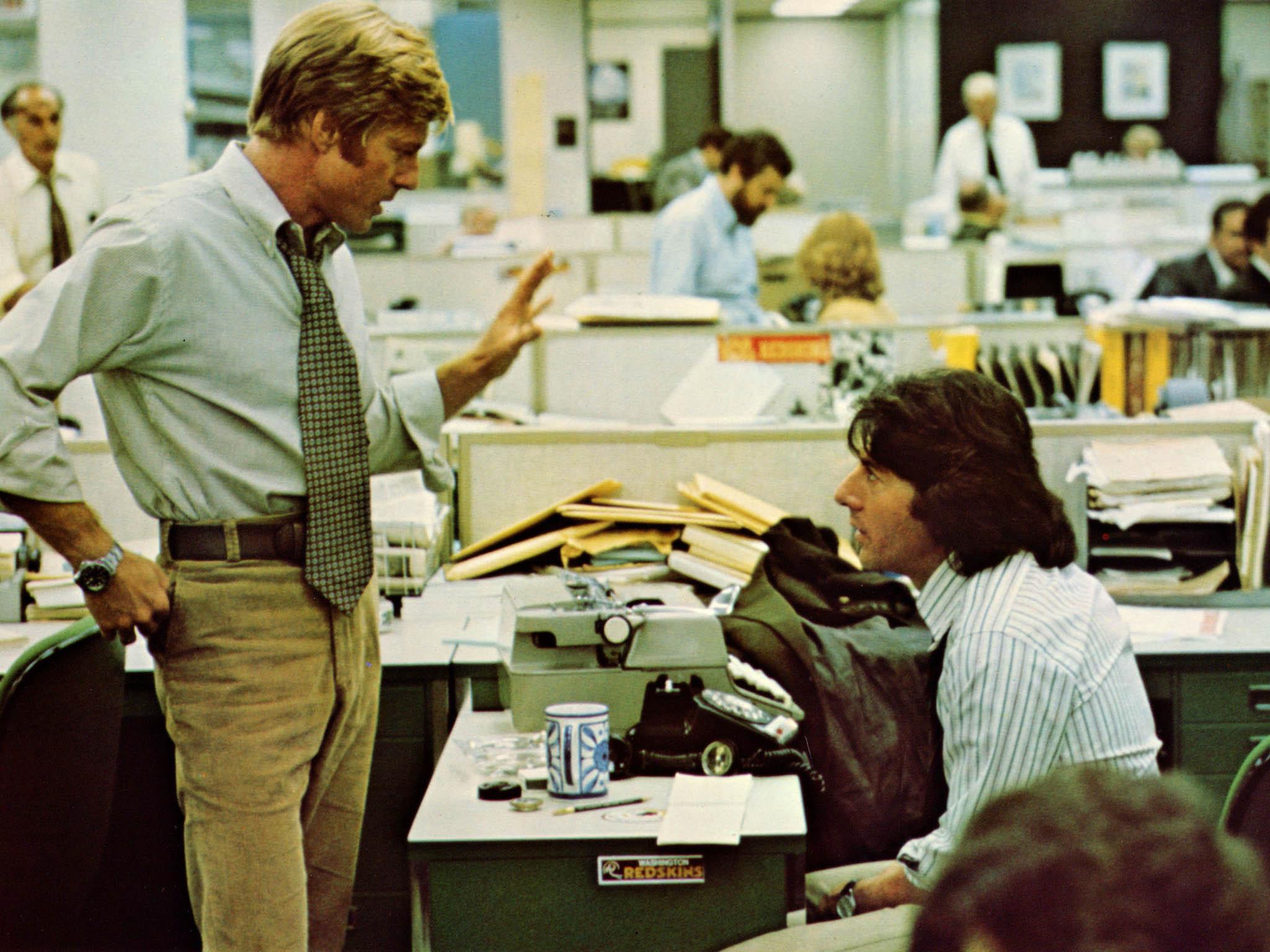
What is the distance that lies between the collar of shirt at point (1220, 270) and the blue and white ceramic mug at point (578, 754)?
16.8 feet

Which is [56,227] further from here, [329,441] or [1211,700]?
[1211,700]

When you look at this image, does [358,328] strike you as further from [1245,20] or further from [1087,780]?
[1245,20]

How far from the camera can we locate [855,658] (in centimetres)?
214

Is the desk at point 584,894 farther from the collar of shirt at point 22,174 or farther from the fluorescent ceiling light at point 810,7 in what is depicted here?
the fluorescent ceiling light at point 810,7

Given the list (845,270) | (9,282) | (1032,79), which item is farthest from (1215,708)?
(1032,79)

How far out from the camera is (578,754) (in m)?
1.76

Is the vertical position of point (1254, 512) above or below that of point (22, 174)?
below

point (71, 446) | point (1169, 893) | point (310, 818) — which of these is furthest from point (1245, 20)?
point (1169, 893)

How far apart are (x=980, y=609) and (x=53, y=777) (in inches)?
45.3

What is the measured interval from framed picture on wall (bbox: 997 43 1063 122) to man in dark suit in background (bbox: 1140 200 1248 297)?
5.26 meters

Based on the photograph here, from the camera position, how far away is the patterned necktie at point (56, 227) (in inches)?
208

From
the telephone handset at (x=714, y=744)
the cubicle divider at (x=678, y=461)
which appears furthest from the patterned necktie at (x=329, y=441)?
the cubicle divider at (x=678, y=461)

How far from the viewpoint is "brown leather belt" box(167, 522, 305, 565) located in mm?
1703

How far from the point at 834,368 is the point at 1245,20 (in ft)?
32.6
